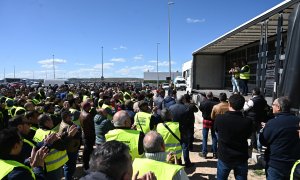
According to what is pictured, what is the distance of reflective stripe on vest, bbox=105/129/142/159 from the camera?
13.3 ft

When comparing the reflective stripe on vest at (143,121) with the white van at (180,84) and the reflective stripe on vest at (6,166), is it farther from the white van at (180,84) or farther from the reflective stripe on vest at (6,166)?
the white van at (180,84)

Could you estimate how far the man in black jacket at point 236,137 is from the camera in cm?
425

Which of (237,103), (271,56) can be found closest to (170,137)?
(237,103)

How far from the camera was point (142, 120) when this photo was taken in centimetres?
570

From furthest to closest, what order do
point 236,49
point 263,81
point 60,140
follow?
1. point 236,49
2. point 263,81
3. point 60,140

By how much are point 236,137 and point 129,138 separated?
1.62m

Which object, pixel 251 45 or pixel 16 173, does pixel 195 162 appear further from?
pixel 251 45

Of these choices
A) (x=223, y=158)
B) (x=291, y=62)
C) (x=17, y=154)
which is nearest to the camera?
(x=17, y=154)

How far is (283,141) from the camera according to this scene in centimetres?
378

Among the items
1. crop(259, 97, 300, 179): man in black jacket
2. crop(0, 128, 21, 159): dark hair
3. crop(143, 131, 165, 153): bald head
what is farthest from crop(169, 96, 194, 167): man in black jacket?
crop(0, 128, 21, 159): dark hair

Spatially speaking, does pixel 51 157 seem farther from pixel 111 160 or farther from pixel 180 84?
pixel 180 84

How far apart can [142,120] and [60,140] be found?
1975 millimetres

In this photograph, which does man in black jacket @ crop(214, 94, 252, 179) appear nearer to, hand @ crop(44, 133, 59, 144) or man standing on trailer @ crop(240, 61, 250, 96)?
hand @ crop(44, 133, 59, 144)

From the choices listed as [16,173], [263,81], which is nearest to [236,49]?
[263,81]
